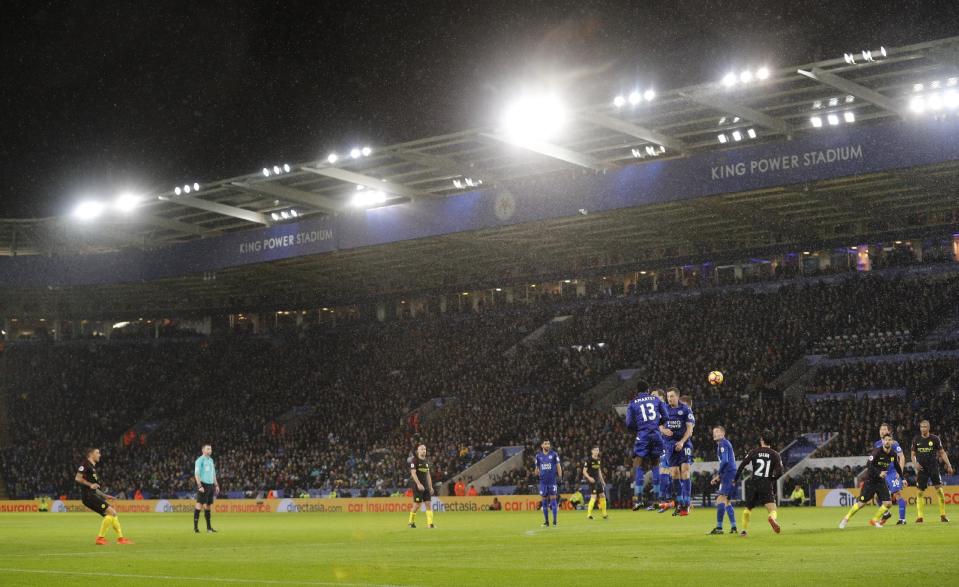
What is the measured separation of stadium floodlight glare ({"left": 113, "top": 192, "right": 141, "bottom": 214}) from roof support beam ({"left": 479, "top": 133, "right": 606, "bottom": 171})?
54.6 feet

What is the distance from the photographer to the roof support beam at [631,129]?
3834 centimetres

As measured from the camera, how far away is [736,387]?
46.4 metres

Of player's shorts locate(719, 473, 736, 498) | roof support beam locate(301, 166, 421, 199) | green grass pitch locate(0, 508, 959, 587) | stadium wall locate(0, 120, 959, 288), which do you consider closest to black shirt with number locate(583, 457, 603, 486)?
green grass pitch locate(0, 508, 959, 587)

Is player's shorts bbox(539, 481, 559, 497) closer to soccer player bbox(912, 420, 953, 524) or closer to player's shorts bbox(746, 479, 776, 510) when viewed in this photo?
player's shorts bbox(746, 479, 776, 510)

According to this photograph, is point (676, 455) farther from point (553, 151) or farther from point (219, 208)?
point (219, 208)

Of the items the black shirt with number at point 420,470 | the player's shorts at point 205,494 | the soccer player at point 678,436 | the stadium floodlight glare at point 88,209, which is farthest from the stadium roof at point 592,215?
the player's shorts at point 205,494

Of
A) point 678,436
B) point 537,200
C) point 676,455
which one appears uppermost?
point 537,200

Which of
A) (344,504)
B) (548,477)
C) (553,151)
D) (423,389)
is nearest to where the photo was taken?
(548,477)

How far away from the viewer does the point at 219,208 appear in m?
50.4

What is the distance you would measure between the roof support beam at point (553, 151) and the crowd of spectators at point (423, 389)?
10.4m

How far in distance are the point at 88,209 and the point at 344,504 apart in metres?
17.6

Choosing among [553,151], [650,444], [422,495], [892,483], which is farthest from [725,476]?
[553,151]

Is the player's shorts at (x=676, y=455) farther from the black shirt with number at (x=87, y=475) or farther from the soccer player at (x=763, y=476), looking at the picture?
the black shirt with number at (x=87, y=475)

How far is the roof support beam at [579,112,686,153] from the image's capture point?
126 ft
